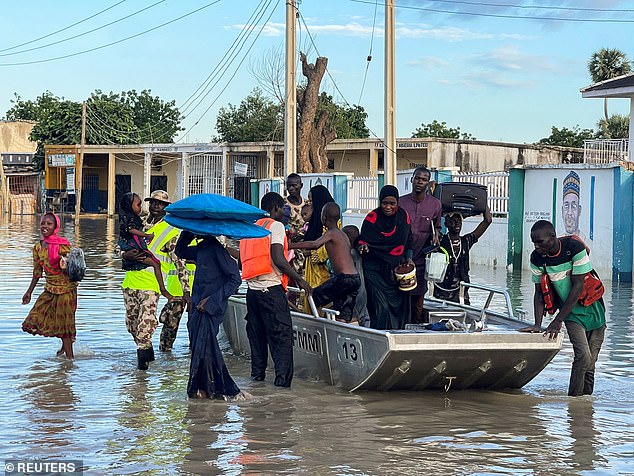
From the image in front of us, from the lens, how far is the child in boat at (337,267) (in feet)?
31.2

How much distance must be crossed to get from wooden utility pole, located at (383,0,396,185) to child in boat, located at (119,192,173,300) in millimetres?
13816

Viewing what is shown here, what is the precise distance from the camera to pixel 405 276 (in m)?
9.59

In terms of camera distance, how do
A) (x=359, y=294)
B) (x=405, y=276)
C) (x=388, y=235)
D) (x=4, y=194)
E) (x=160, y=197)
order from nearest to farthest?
(x=405, y=276) < (x=388, y=235) < (x=359, y=294) < (x=160, y=197) < (x=4, y=194)

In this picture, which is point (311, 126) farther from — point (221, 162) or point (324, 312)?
point (324, 312)

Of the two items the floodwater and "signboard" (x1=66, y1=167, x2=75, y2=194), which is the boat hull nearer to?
the floodwater

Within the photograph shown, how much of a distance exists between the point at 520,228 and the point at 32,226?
24.8m

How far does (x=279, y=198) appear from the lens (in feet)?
31.7

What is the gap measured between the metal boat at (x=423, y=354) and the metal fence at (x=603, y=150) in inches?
878

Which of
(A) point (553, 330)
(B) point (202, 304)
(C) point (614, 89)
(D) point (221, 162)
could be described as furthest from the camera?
(D) point (221, 162)

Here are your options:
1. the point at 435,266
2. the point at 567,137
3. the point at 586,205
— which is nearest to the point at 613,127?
the point at 567,137

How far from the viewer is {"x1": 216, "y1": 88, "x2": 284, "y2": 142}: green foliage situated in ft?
185

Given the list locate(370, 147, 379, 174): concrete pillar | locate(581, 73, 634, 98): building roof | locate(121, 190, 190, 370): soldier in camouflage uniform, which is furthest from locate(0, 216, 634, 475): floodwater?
locate(370, 147, 379, 174): concrete pillar

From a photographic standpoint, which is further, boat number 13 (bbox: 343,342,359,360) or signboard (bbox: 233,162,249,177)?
signboard (bbox: 233,162,249,177)

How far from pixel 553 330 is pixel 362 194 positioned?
75.6ft
